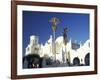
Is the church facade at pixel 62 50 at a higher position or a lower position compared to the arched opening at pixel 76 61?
higher

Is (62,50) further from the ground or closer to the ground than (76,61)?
further from the ground

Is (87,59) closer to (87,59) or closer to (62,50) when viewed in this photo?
(87,59)

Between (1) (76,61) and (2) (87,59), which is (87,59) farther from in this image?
(1) (76,61)

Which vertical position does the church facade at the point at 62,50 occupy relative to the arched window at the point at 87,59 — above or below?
above

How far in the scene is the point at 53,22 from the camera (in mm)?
2143

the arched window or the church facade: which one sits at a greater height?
the church facade

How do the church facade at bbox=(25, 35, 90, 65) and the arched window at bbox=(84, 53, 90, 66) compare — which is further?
the arched window at bbox=(84, 53, 90, 66)

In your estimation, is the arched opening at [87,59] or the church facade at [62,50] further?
the arched opening at [87,59]

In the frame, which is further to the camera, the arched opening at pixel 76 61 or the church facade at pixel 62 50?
the arched opening at pixel 76 61

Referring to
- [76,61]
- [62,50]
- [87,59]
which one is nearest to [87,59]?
[87,59]

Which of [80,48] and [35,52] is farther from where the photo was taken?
[80,48]

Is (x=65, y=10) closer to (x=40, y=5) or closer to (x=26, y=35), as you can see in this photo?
(x=40, y=5)

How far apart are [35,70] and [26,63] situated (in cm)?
11

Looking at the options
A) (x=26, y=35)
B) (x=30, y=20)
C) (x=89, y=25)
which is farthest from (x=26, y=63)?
(x=89, y=25)
